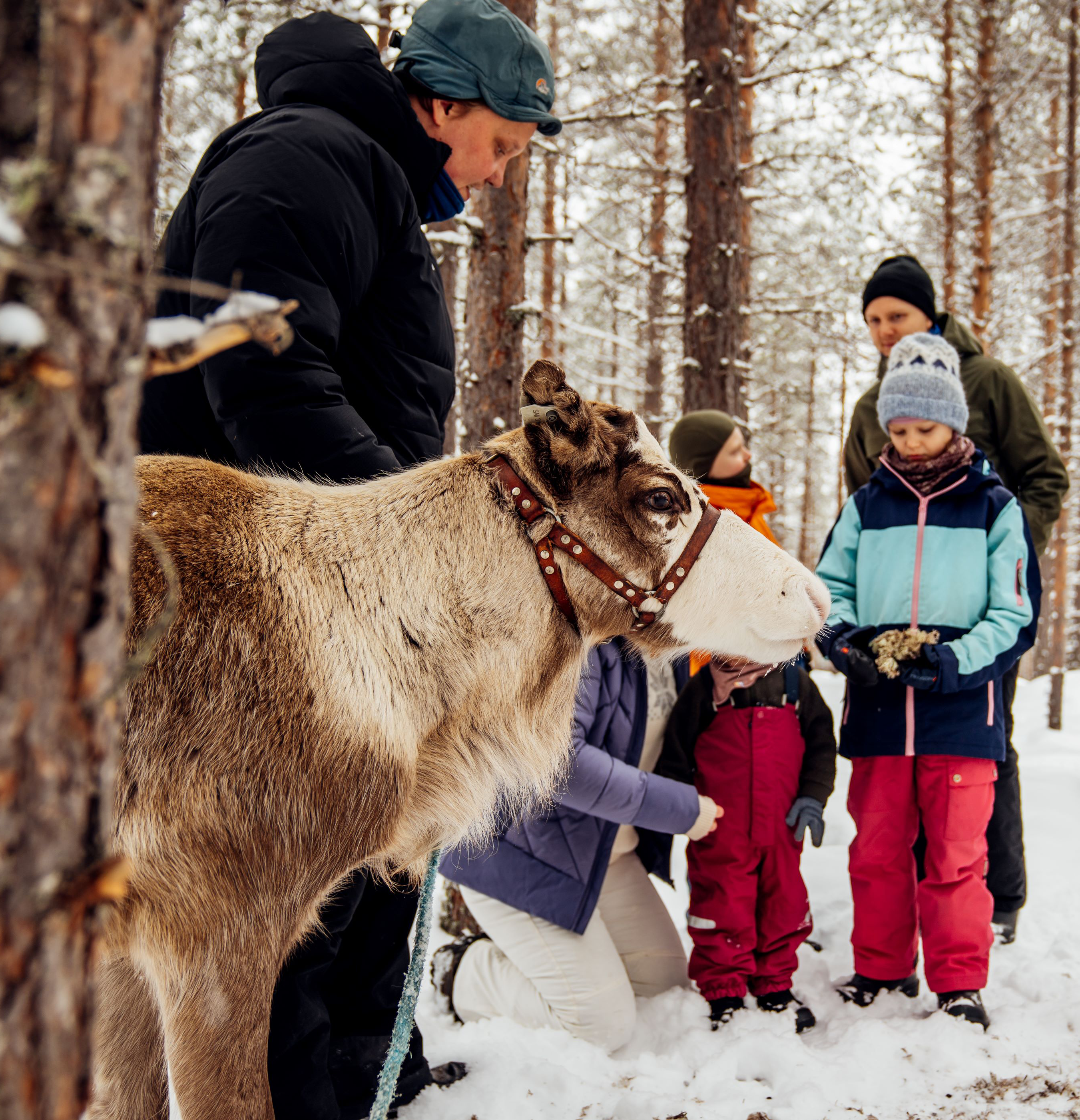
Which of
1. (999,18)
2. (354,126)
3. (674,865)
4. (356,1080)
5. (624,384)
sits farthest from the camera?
(624,384)

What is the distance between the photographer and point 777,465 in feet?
86.8

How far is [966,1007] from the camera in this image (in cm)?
321

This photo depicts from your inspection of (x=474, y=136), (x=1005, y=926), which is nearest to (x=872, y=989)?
(x=1005, y=926)

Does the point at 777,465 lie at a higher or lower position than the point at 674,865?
higher

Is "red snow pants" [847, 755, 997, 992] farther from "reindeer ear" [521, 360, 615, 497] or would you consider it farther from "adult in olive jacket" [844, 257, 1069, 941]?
"reindeer ear" [521, 360, 615, 497]

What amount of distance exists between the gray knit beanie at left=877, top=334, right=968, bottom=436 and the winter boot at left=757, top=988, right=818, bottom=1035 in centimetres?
243

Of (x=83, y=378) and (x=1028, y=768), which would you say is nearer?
(x=83, y=378)

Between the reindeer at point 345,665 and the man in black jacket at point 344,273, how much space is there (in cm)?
24

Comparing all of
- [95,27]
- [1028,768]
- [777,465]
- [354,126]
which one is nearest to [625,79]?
[1028,768]

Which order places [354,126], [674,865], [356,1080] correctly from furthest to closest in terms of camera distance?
[674,865], [356,1080], [354,126]

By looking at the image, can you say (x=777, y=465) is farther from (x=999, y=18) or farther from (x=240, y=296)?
(x=240, y=296)

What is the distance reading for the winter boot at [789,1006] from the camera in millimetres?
3314

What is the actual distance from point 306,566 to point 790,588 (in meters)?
1.28

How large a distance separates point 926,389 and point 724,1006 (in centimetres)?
266
